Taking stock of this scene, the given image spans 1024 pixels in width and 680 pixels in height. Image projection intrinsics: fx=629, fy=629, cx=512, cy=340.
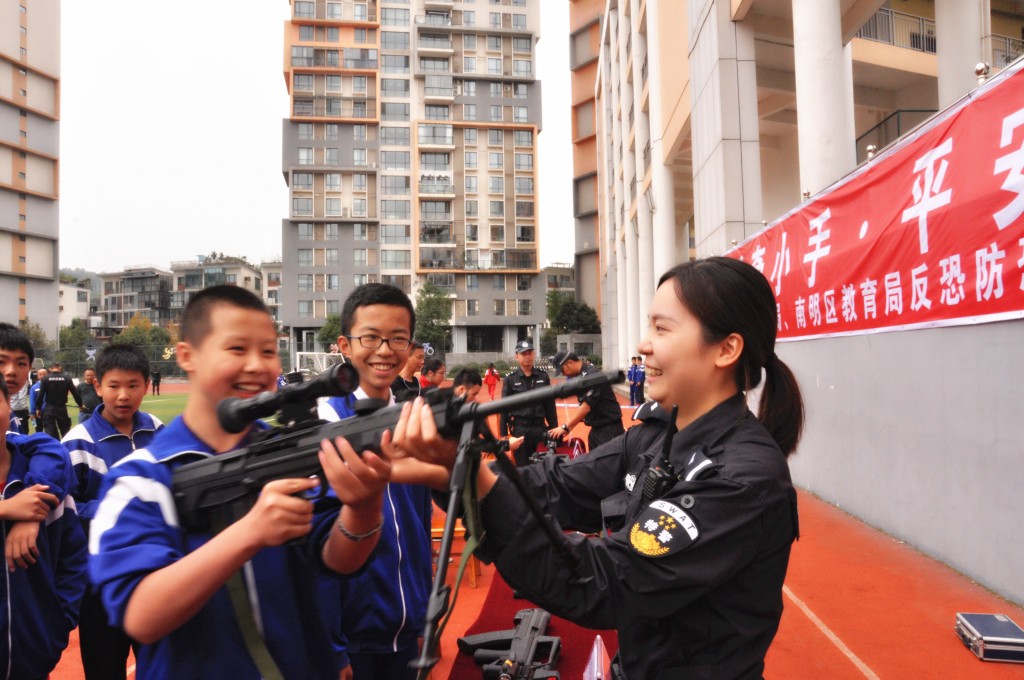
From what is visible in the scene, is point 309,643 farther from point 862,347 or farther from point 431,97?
point 431,97

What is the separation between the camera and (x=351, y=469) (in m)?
1.26

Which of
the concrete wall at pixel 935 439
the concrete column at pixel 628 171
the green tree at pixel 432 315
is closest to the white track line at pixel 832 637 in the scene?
the concrete wall at pixel 935 439

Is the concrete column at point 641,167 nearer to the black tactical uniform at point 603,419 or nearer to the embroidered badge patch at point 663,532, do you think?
the black tactical uniform at point 603,419

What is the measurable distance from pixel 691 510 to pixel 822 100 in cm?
776

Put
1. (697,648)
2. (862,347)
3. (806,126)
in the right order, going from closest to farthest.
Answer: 1. (697,648)
2. (862,347)
3. (806,126)

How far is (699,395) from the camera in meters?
1.55

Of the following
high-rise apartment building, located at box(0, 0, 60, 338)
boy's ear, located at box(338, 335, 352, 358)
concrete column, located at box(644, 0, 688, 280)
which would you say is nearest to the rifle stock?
Result: boy's ear, located at box(338, 335, 352, 358)

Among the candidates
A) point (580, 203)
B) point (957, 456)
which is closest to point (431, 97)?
point (580, 203)

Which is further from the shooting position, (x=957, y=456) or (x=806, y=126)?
(x=806, y=126)

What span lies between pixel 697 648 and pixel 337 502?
930 millimetres

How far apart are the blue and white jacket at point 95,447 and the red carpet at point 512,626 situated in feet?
7.18

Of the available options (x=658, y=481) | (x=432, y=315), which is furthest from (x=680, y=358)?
(x=432, y=315)

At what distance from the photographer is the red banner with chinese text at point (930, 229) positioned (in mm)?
3854

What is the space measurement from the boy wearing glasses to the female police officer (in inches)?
27.2
